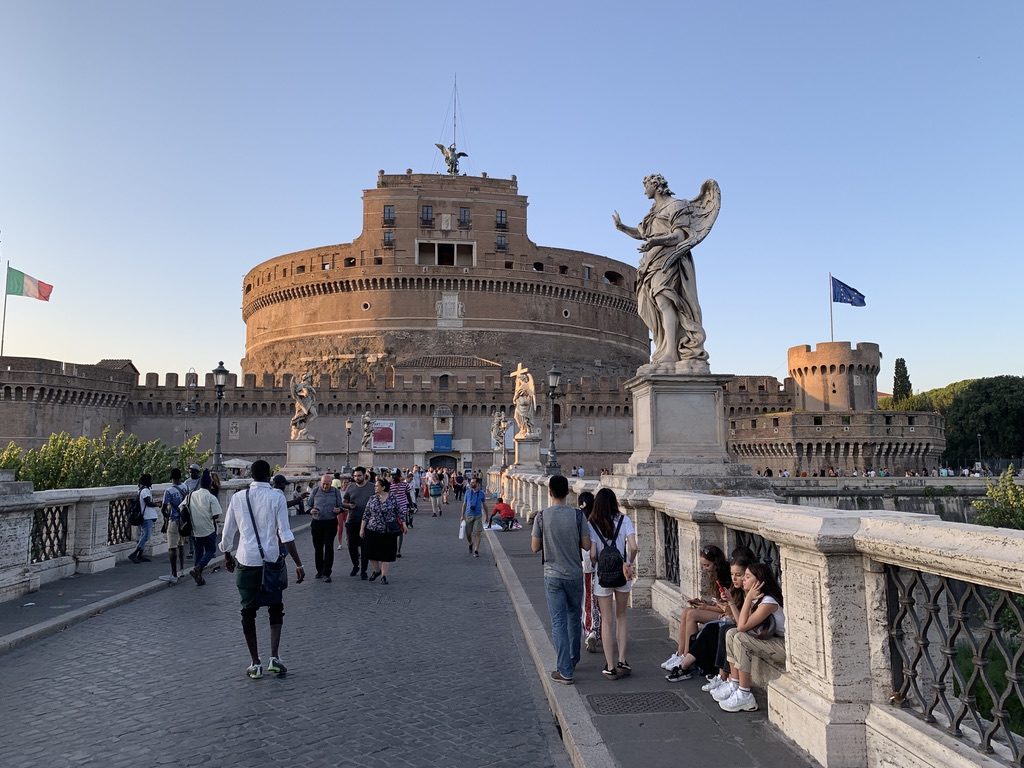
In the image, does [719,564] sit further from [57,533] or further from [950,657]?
[57,533]

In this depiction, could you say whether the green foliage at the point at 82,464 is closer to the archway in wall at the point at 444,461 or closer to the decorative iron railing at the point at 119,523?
the decorative iron railing at the point at 119,523

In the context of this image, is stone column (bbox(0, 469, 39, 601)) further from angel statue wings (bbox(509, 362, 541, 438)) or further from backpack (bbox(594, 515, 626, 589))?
angel statue wings (bbox(509, 362, 541, 438))

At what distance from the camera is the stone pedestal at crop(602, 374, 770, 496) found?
664 centimetres

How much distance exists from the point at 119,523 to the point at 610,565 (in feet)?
29.6

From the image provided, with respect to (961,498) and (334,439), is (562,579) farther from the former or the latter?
(334,439)

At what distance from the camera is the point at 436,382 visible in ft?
187

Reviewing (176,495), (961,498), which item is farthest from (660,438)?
(961,498)

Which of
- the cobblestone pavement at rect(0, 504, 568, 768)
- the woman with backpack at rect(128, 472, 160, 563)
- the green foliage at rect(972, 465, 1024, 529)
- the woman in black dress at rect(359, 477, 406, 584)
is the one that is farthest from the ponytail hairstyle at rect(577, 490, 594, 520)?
the green foliage at rect(972, 465, 1024, 529)

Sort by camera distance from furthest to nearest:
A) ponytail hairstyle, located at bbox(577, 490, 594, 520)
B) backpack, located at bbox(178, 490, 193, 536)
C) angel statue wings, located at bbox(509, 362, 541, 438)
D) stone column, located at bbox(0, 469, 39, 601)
Result: 1. angel statue wings, located at bbox(509, 362, 541, 438)
2. backpack, located at bbox(178, 490, 193, 536)
3. stone column, located at bbox(0, 469, 39, 601)
4. ponytail hairstyle, located at bbox(577, 490, 594, 520)

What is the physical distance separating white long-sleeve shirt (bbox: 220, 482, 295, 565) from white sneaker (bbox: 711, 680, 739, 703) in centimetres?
305

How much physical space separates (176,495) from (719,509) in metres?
7.83

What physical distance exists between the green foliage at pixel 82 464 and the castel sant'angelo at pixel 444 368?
1030 inches

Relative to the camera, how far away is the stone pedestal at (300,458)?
26625mm

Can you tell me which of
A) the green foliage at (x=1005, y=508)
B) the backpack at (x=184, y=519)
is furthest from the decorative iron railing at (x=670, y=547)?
the green foliage at (x=1005, y=508)
